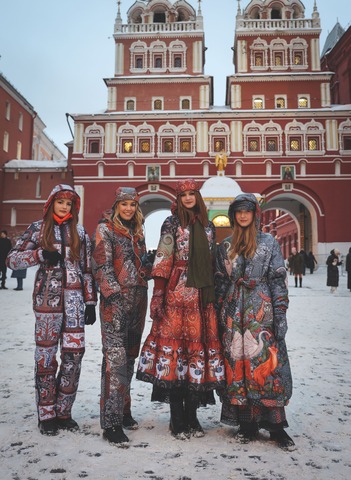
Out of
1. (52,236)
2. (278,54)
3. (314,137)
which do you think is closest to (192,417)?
(52,236)

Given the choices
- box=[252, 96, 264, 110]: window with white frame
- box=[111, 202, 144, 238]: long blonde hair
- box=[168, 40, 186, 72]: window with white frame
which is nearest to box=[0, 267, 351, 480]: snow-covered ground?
box=[111, 202, 144, 238]: long blonde hair

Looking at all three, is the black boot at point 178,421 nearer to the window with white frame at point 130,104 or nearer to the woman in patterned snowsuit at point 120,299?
the woman in patterned snowsuit at point 120,299

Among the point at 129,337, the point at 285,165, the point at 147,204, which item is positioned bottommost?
the point at 129,337

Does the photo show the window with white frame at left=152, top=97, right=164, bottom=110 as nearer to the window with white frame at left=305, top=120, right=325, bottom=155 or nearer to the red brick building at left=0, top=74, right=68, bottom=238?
the red brick building at left=0, top=74, right=68, bottom=238

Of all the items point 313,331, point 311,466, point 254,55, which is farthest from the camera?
point 254,55

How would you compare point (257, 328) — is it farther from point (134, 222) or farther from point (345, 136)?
point (345, 136)

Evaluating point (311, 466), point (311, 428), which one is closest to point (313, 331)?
point (311, 428)

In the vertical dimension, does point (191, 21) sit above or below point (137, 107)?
above

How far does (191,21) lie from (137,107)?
708cm

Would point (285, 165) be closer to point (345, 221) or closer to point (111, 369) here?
point (345, 221)

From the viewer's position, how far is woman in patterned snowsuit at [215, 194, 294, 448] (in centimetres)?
263

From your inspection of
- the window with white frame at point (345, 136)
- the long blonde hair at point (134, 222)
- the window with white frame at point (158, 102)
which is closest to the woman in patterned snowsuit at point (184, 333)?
the long blonde hair at point (134, 222)

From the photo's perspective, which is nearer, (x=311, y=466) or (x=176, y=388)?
(x=311, y=466)

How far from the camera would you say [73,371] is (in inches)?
112
